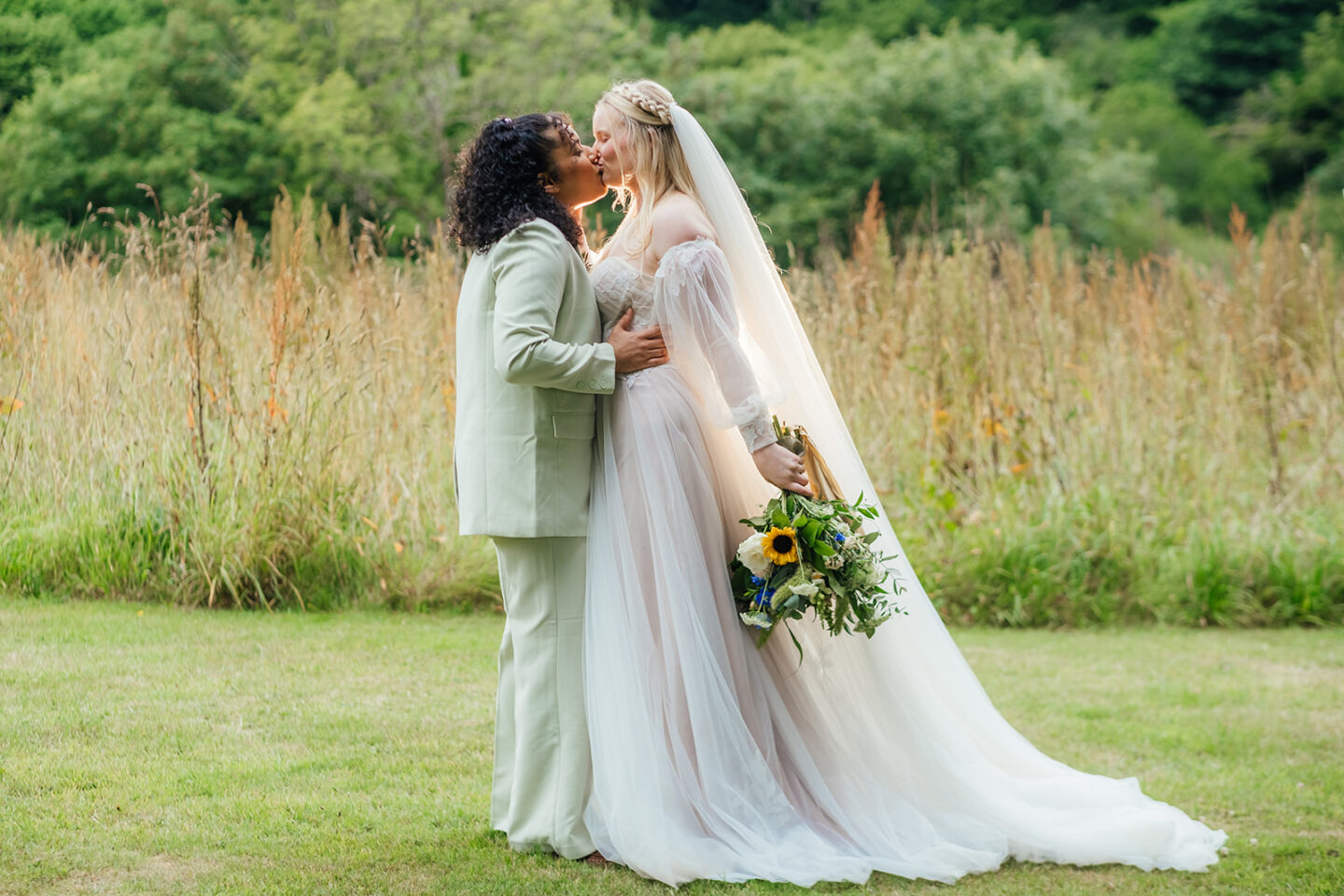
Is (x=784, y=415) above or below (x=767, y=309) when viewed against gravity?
below

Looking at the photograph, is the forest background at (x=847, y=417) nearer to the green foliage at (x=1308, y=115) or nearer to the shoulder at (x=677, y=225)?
the shoulder at (x=677, y=225)

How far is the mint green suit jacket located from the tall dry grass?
7.90 feet

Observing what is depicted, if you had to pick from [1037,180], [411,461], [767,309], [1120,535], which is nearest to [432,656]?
[411,461]

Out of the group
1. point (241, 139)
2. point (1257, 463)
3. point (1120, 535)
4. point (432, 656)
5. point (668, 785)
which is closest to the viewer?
point (668, 785)

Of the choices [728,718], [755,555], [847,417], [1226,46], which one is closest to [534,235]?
[755,555]

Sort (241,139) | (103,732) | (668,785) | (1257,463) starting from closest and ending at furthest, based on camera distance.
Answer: (668,785), (103,732), (1257,463), (241,139)

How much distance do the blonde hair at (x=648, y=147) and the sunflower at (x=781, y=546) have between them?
2.42 ft

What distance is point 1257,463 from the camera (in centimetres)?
627

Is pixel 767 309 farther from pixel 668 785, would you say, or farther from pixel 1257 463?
pixel 1257 463

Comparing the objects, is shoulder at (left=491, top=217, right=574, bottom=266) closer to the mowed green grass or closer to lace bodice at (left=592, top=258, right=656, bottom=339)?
lace bodice at (left=592, top=258, right=656, bottom=339)

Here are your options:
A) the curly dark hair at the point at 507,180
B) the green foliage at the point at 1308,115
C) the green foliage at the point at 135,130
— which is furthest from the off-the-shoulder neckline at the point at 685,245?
the green foliage at the point at 1308,115

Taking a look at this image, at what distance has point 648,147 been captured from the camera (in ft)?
9.70

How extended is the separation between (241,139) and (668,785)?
20051mm

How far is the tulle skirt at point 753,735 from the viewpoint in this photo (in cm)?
275
